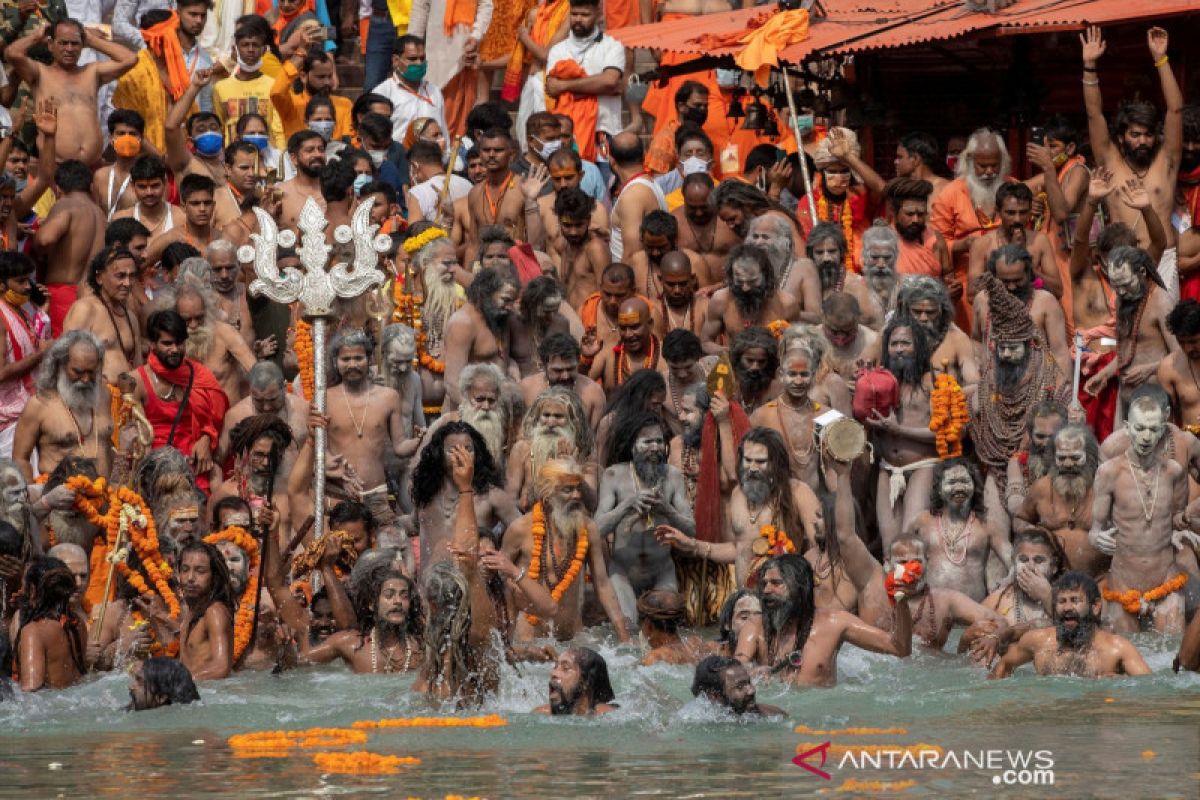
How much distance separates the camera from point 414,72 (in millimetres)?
19750

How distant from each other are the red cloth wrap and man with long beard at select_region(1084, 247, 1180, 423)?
2.16m

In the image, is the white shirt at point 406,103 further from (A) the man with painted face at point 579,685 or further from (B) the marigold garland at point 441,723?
(A) the man with painted face at point 579,685

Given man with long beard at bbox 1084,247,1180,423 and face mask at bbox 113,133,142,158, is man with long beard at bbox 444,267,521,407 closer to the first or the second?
face mask at bbox 113,133,142,158

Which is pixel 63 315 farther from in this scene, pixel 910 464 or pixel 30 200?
pixel 910 464

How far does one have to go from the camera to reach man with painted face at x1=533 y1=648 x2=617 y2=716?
1277cm

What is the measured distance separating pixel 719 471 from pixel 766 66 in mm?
3497

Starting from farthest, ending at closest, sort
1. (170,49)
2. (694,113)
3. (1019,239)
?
1. (170,49)
2. (694,113)
3. (1019,239)

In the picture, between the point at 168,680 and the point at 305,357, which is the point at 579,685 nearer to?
the point at 168,680

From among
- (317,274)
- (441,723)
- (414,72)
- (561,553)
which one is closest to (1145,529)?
(561,553)

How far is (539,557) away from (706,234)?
10.2 feet

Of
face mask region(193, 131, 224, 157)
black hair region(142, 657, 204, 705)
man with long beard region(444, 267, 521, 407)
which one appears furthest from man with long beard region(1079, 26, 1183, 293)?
black hair region(142, 657, 204, 705)

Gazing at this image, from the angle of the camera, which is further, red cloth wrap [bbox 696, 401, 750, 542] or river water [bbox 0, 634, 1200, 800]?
red cloth wrap [bbox 696, 401, 750, 542]

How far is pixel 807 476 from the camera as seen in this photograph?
51.4 feet

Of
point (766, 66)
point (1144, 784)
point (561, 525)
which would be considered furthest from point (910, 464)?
point (1144, 784)
